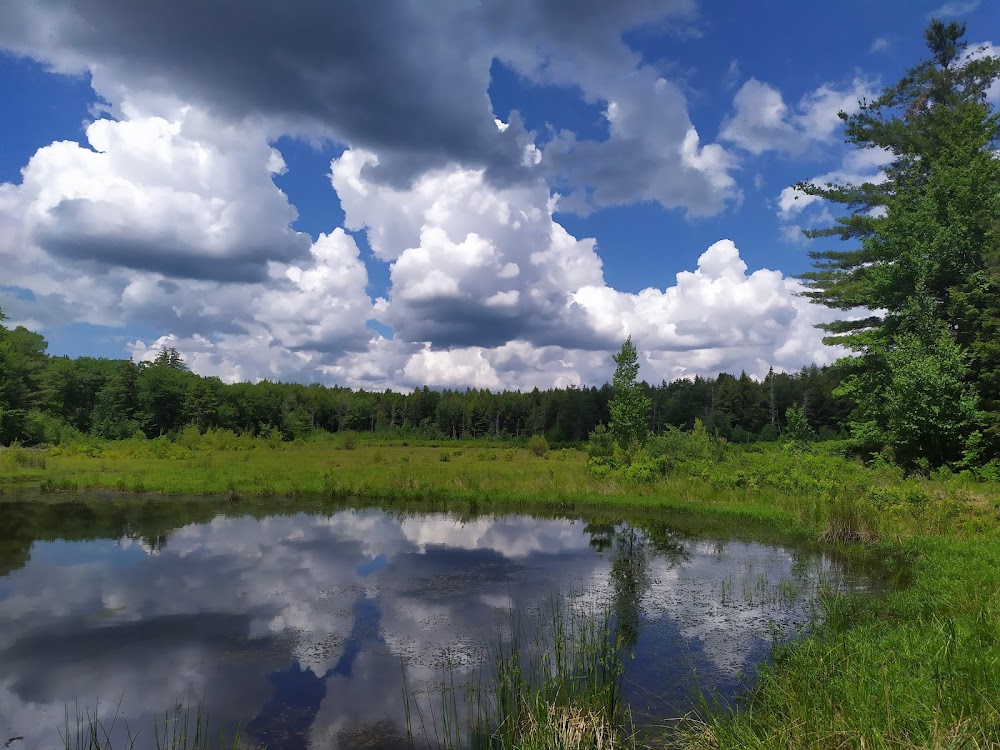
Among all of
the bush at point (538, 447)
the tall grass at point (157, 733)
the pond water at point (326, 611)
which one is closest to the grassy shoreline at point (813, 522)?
the pond water at point (326, 611)

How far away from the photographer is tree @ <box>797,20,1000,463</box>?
23812 millimetres

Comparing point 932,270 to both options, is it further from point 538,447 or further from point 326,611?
point 538,447

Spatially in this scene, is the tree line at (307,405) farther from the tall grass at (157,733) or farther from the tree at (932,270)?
the tall grass at (157,733)

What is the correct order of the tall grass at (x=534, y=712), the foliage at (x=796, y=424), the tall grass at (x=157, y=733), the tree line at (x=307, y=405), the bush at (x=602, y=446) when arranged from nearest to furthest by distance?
the tall grass at (x=534, y=712)
the tall grass at (x=157, y=733)
the bush at (x=602, y=446)
the foliage at (x=796, y=424)
the tree line at (x=307, y=405)

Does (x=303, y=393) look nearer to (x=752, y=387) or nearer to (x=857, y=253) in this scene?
(x=752, y=387)

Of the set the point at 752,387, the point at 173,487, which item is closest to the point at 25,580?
the point at 173,487

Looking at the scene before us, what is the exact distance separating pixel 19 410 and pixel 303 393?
79.4 metres

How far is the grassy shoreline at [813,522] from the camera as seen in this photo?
18.0 ft

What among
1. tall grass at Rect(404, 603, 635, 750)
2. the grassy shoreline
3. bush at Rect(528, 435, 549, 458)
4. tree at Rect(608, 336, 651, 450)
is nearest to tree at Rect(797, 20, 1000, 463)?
the grassy shoreline

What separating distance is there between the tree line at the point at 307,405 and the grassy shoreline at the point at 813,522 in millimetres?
28984

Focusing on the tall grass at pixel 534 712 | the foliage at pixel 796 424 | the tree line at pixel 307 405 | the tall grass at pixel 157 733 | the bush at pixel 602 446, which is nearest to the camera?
the tall grass at pixel 534 712

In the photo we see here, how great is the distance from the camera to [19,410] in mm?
53438

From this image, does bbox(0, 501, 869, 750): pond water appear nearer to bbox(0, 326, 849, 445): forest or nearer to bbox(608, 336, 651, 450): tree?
bbox(608, 336, 651, 450): tree

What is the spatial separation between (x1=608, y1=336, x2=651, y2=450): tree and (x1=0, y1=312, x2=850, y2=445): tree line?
2741cm
